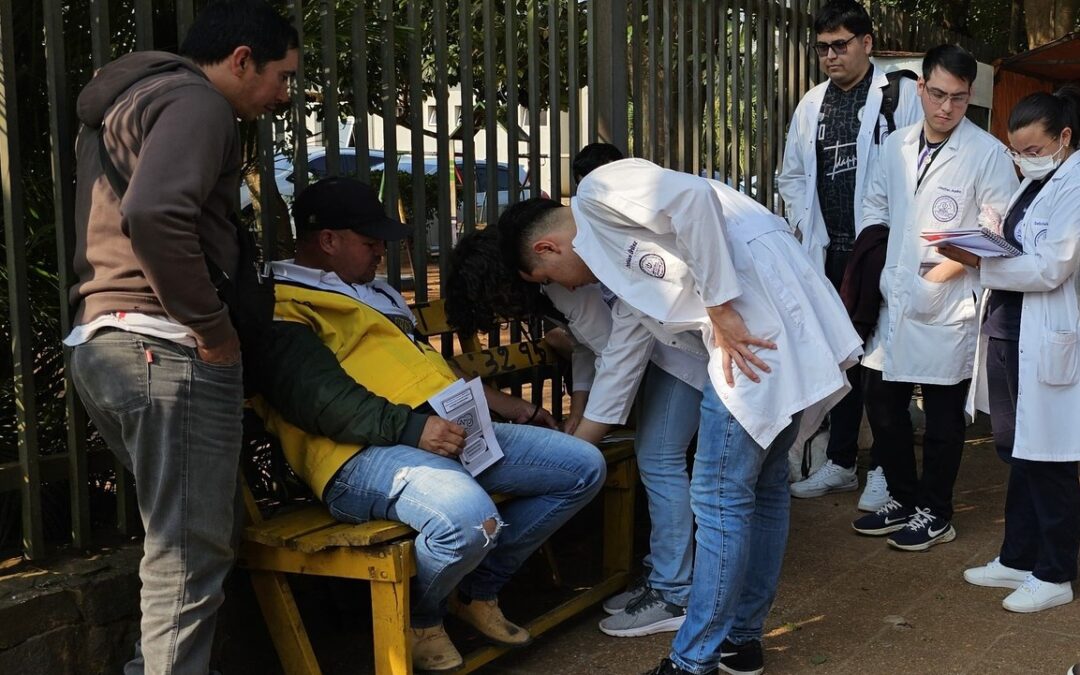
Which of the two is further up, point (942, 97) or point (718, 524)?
point (942, 97)

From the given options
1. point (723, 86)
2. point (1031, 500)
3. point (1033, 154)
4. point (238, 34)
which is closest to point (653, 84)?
point (723, 86)

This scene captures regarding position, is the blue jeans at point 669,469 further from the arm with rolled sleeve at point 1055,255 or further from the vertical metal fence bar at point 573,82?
the vertical metal fence bar at point 573,82

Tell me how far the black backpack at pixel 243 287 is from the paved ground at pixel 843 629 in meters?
0.93

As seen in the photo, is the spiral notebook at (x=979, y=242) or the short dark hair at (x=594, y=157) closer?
the spiral notebook at (x=979, y=242)

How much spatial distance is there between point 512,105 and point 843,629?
7.44 ft

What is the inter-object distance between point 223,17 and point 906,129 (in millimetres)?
3047

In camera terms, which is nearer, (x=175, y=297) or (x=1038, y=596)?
(x=175, y=297)

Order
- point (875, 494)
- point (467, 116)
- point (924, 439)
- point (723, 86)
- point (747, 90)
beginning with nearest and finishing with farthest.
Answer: point (467, 116) < point (924, 439) < point (875, 494) < point (723, 86) < point (747, 90)

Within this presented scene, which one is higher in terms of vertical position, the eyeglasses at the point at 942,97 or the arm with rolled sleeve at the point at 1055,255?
the eyeglasses at the point at 942,97

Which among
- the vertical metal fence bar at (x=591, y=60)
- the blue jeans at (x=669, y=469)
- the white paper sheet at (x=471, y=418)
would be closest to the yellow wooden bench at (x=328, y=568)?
the white paper sheet at (x=471, y=418)

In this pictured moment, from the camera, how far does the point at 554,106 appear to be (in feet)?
15.7

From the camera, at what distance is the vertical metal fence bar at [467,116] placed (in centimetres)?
432

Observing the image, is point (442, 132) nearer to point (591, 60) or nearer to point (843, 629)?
point (591, 60)

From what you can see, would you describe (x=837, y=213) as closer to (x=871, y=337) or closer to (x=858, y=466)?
(x=871, y=337)
